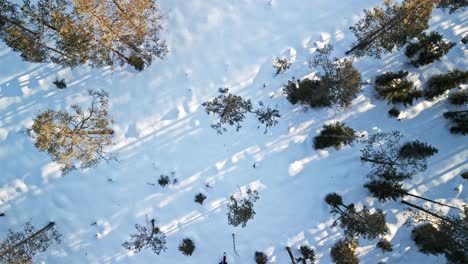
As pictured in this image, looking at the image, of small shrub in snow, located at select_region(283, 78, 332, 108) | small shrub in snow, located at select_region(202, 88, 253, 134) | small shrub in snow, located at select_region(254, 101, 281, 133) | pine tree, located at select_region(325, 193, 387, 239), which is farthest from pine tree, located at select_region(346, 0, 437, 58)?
pine tree, located at select_region(325, 193, 387, 239)

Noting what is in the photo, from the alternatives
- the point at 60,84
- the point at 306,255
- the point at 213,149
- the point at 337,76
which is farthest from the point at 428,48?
the point at 60,84

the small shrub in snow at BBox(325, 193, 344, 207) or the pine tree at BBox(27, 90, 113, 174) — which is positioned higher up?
the pine tree at BBox(27, 90, 113, 174)

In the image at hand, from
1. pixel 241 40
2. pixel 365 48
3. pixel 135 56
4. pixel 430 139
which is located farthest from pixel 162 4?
pixel 430 139

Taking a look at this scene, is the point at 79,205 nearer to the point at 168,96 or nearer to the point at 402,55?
the point at 168,96

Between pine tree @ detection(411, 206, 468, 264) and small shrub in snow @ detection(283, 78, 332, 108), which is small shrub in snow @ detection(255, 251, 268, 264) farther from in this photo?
small shrub in snow @ detection(283, 78, 332, 108)

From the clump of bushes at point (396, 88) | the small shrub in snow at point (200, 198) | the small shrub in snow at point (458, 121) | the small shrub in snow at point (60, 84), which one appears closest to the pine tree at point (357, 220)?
the clump of bushes at point (396, 88)

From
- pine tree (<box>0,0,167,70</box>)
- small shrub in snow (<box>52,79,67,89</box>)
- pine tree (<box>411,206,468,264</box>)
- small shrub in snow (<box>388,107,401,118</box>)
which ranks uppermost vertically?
pine tree (<box>0,0,167,70</box>)

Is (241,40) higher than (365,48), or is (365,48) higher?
(241,40)
